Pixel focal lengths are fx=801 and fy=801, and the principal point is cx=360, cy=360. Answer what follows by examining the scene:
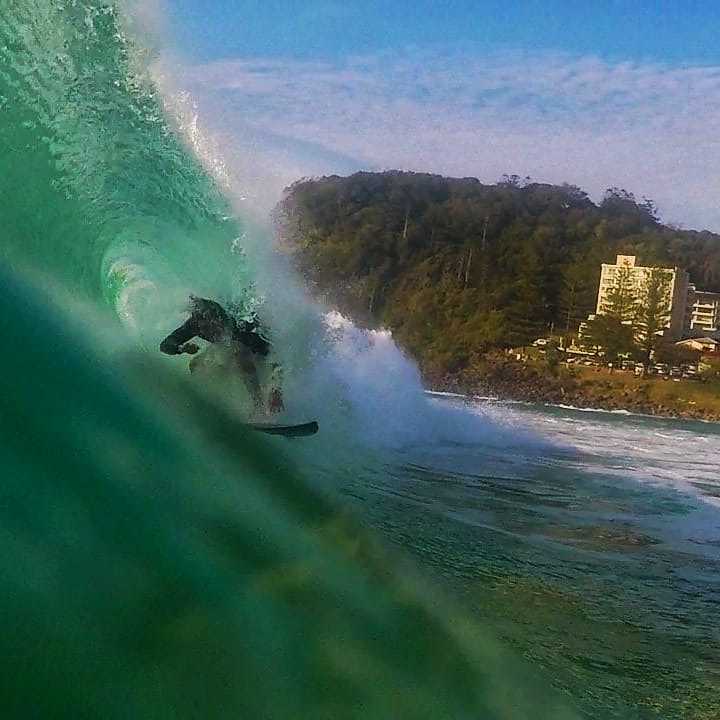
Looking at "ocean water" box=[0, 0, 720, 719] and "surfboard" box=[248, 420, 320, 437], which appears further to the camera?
"surfboard" box=[248, 420, 320, 437]

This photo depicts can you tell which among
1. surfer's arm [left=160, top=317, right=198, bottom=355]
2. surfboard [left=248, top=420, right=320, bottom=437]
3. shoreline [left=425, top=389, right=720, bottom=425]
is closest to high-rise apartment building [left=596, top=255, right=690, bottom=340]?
shoreline [left=425, top=389, right=720, bottom=425]

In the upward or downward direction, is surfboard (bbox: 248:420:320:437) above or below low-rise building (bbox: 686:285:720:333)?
below

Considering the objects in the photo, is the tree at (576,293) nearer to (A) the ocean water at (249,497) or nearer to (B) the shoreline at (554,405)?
(B) the shoreline at (554,405)

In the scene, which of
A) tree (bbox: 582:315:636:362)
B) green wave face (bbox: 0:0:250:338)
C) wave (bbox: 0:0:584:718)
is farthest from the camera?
tree (bbox: 582:315:636:362)

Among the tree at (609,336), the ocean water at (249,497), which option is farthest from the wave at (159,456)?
the tree at (609,336)

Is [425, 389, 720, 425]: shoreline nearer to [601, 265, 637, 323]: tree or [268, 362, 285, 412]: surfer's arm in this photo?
[601, 265, 637, 323]: tree

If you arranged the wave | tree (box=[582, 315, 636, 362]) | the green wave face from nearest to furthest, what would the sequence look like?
1. the wave
2. the green wave face
3. tree (box=[582, 315, 636, 362])

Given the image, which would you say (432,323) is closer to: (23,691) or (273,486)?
(273,486)
